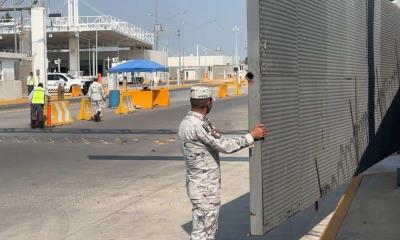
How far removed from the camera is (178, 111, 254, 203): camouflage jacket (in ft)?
16.2

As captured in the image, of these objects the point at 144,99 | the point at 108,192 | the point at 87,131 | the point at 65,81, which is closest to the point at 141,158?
the point at 108,192

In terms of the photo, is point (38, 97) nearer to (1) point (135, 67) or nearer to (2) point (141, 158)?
(2) point (141, 158)

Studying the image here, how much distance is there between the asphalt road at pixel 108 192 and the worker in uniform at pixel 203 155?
6.40 ft

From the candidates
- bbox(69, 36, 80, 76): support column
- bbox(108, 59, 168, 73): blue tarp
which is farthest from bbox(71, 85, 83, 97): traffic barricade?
bbox(69, 36, 80, 76): support column

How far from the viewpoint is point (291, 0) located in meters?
5.66

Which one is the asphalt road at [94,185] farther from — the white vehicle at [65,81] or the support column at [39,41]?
the white vehicle at [65,81]

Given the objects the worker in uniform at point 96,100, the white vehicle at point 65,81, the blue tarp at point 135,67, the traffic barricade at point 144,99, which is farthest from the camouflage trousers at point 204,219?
the white vehicle at point 65,81

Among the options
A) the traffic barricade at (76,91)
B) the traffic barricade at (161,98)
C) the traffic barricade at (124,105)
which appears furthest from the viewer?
the traffic barricade at (76,91)

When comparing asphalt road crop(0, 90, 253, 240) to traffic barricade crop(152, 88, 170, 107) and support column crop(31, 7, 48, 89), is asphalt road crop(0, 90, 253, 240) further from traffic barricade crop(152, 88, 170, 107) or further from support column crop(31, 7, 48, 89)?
support column crop(31, 7, 48, 89)

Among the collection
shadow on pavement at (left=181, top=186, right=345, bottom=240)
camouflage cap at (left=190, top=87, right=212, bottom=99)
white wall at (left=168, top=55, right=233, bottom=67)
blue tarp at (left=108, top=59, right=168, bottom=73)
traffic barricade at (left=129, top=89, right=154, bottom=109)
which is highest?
white wall at (left=168, top=55, right=233, bottom=67)

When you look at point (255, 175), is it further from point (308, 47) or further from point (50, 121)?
point (50, 121)

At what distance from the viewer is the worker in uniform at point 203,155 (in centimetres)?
494

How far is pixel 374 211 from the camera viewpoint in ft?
26.1

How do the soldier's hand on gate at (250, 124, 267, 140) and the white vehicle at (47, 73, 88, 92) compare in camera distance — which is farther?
the white vehicle at (47, 73, 88, 92)
